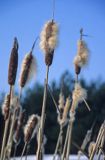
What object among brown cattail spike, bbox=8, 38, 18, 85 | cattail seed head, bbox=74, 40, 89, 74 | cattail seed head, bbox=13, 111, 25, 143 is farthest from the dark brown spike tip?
cattail seed head, bbox=13, 111, 25, 143

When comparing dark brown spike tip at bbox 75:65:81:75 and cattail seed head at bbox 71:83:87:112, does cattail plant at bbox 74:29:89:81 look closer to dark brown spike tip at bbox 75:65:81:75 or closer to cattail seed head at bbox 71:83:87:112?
dark brown spike tip at bbox 75:65:81:75

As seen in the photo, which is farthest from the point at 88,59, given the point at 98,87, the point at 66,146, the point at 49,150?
the point at 98,87

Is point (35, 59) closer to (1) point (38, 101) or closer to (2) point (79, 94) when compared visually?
(2) point (79, 94)

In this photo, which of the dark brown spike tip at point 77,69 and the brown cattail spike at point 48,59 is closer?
the brown cattail spike at point 48,59

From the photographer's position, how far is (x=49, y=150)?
23.6 meters

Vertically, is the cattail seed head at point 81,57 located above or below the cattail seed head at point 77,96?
above

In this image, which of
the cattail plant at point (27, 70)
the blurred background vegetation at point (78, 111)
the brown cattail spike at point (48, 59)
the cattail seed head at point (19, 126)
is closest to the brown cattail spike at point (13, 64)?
the cattail plant at point (27, 70)

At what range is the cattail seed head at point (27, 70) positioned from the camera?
81.8 inches

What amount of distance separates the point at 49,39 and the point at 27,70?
156mm

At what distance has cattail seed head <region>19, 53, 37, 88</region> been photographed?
2078 mm

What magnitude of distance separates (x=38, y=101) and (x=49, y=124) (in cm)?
125

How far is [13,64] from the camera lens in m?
2.08

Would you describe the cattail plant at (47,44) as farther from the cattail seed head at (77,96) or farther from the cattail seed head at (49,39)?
the cattail seed head at (77,96)

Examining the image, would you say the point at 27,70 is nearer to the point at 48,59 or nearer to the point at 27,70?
the point at 27,70
